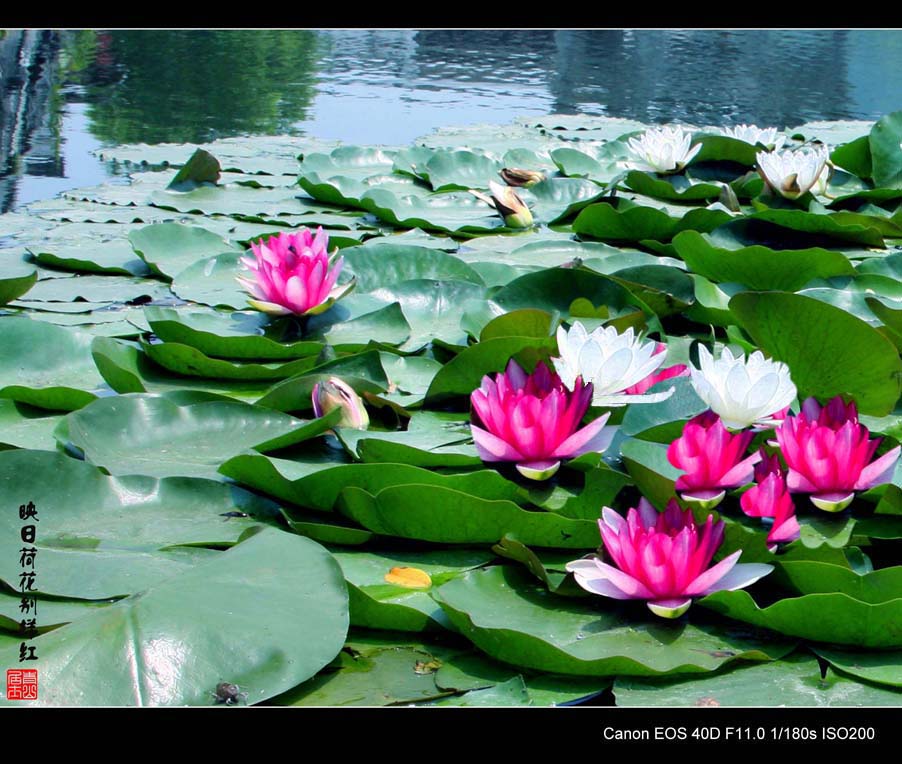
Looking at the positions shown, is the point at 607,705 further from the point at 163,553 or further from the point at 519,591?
the point at 163,553

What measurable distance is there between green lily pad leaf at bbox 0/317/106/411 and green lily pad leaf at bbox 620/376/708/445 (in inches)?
41.1

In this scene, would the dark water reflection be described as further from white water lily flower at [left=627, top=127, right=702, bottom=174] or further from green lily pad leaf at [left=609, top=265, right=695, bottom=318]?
green lily pad leaf at [left=609, top=265, right=695, bottom=318]

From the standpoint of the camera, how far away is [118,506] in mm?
1468

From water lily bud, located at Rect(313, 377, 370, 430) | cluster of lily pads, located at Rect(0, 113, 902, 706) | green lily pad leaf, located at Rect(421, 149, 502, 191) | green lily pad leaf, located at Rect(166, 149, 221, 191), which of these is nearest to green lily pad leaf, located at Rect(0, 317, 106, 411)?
cluster of lily pads, located at Rect(0, 113, 902, 706)

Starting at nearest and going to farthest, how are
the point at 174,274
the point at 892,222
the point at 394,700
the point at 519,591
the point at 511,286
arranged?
1. the point at 394,700
2. the point at 519,591
3. the point at 511,286
4. the point at 174,274
5. the point at 892,222

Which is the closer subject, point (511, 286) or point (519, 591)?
point (519, 591)

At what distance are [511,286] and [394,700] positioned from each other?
1.17m

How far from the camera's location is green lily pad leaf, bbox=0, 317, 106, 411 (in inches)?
78.2

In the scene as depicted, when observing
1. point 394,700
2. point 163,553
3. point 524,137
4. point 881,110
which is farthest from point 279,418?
point 881,110

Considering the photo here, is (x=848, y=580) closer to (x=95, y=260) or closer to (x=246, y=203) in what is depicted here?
(x=95, y=260)

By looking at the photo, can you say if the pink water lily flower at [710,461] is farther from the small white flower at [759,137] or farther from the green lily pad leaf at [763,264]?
the small white flower at [759,137]

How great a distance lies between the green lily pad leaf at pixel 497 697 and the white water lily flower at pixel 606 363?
516mm

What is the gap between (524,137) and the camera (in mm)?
5219

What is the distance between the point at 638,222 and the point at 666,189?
2.04 feet
